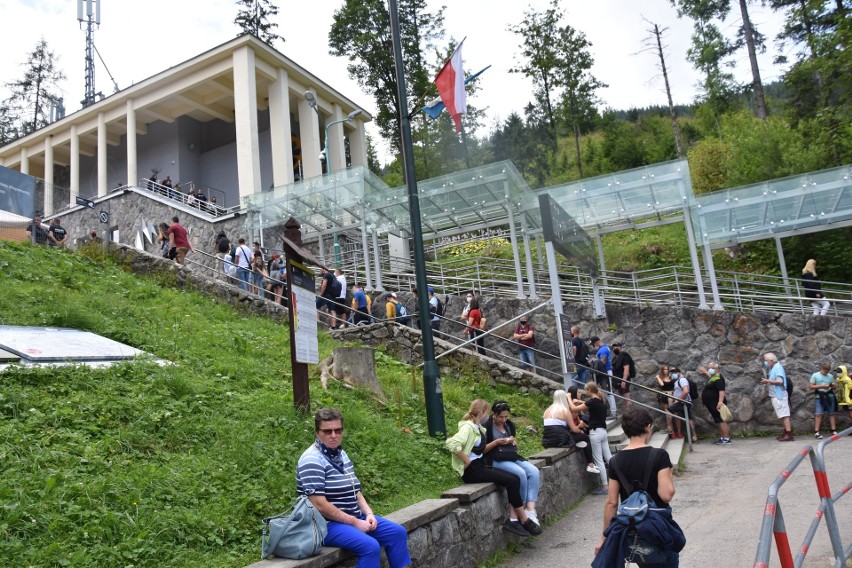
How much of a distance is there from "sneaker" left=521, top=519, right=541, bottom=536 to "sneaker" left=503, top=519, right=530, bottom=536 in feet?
0.11

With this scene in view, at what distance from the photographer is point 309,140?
3048 centimetres

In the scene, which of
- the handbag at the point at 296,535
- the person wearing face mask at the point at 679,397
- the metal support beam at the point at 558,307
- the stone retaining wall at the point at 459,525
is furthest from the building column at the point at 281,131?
the handbag at the point at 296,535

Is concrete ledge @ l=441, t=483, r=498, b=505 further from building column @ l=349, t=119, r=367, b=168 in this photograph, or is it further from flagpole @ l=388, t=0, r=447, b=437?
building column @ l=349, t=119, r=367, b=168

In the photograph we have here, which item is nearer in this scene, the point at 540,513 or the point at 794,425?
the point at 540,513

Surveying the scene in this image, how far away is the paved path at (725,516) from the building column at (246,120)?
67.9 feet

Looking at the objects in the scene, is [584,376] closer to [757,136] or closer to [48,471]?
[48,471]

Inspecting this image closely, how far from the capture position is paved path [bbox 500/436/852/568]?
613 cm

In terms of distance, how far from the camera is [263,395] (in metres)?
7.83

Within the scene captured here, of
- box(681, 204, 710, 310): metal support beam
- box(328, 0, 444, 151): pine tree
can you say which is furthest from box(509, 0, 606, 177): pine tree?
box(681, 204, 710, 310): metal support beam

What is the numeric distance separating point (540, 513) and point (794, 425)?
953 centimetres

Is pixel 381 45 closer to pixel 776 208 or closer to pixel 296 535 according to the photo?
pixel 776 208

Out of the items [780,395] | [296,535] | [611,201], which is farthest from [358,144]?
[296,535]

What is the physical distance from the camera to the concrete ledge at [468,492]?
629 centimetres

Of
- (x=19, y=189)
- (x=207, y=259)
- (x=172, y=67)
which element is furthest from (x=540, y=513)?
(x=172, y=67)
